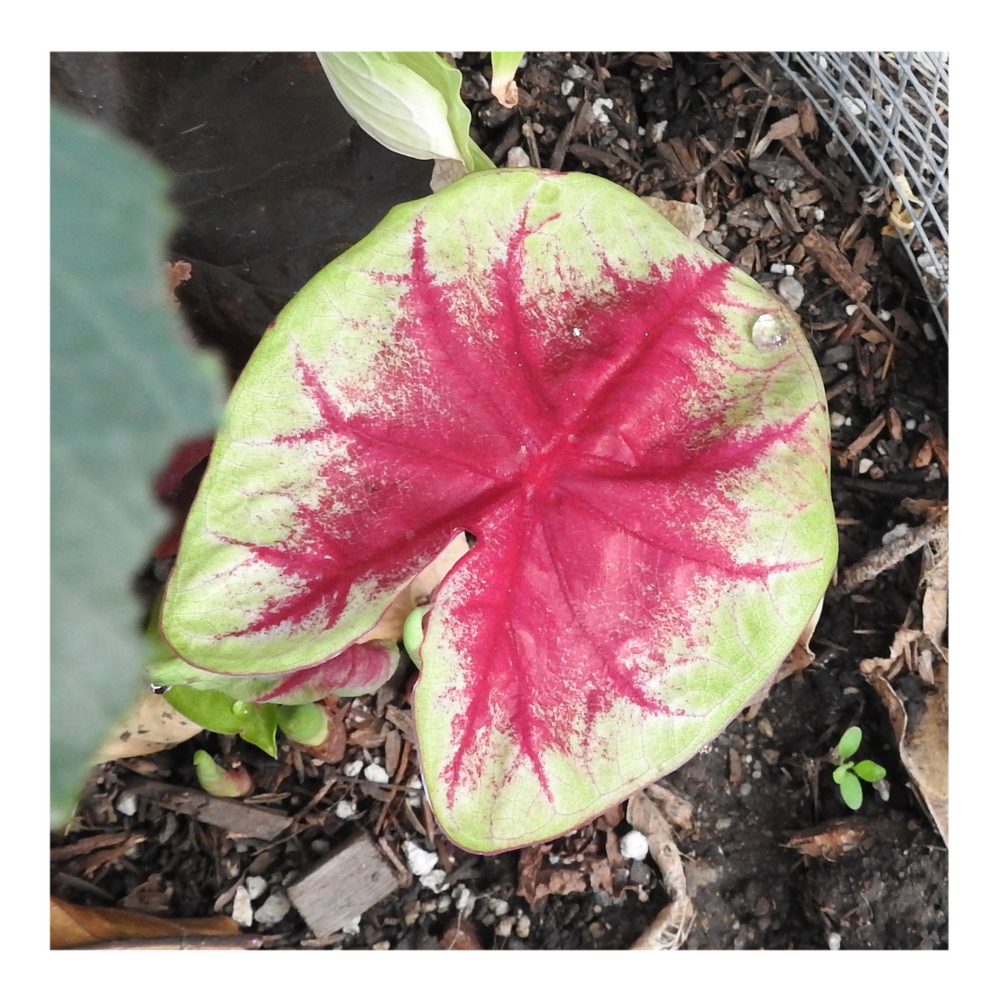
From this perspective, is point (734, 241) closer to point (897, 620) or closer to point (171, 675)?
point (897, 620)

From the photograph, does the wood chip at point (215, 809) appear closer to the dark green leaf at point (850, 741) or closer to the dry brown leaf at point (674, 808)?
the dry brown leaf at point (674, 808)

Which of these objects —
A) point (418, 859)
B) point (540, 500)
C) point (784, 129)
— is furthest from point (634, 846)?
point (784, 129)

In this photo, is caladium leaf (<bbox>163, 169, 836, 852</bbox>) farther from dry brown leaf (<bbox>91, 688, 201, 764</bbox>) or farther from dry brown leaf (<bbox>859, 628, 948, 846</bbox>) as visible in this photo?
dry brown leaf (<bbox>859, 628, 948, 846</bbox>)

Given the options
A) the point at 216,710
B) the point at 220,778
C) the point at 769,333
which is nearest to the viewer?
the point at 769,333

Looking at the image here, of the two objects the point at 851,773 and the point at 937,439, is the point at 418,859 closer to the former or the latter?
the point at 851,773

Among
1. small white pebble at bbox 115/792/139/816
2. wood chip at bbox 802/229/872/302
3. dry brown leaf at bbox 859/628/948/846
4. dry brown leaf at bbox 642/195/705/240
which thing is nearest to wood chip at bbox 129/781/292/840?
small white pebble at bbox 115/792/139/816

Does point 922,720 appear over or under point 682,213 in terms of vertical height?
under
